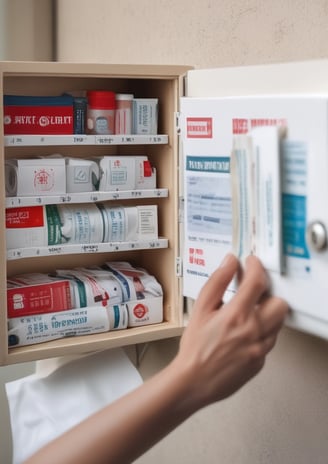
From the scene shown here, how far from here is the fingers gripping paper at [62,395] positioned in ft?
4.20

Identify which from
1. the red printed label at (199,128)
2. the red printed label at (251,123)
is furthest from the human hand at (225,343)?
the red printed label at (199,128)

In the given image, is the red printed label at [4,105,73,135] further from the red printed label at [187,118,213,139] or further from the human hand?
the human hand

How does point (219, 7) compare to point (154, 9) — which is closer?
point (219, 7)

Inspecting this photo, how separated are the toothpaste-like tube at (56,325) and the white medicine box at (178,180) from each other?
13 millimetres

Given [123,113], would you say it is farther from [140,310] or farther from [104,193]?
[140,310]

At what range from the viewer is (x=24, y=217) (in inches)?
47.6

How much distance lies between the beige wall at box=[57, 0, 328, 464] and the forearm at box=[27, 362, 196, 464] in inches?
18.1

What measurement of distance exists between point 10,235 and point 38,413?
317 millimetres

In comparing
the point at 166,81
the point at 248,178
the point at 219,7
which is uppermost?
the point at 219,7

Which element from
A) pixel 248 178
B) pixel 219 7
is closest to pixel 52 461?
pixel 248 178

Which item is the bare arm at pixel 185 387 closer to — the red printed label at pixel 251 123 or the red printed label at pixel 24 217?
the red printed label at pixel 251 123

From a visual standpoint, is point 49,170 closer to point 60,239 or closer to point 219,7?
point 60,239

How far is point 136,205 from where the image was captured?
4.47 ft

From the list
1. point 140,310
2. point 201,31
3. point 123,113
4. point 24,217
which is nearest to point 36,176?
point 24,217
